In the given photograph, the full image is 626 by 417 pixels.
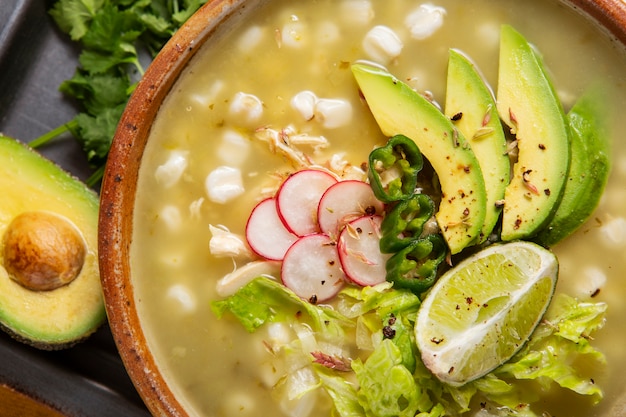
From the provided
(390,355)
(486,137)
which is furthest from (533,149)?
(390,355)

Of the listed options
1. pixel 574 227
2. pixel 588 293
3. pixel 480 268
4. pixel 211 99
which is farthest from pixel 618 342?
pixel 211 99

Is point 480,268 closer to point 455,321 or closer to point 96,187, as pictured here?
point 455,321

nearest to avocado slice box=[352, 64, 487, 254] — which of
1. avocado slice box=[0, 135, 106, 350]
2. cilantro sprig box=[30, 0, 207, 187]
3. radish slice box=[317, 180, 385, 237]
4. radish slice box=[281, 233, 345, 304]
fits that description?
radish slice box=[317, 180, 385, 237]

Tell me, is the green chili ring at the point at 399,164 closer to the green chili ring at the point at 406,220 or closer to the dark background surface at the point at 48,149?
the green chili ring at the point at 406,220

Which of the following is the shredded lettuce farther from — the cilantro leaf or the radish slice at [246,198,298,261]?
the cilantro leaf

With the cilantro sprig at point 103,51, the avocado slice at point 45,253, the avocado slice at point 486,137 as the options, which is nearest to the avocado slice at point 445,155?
the avocado slice at point 486,137

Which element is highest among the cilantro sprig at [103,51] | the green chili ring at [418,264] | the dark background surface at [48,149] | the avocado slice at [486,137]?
the avocado slice at [486,137]
